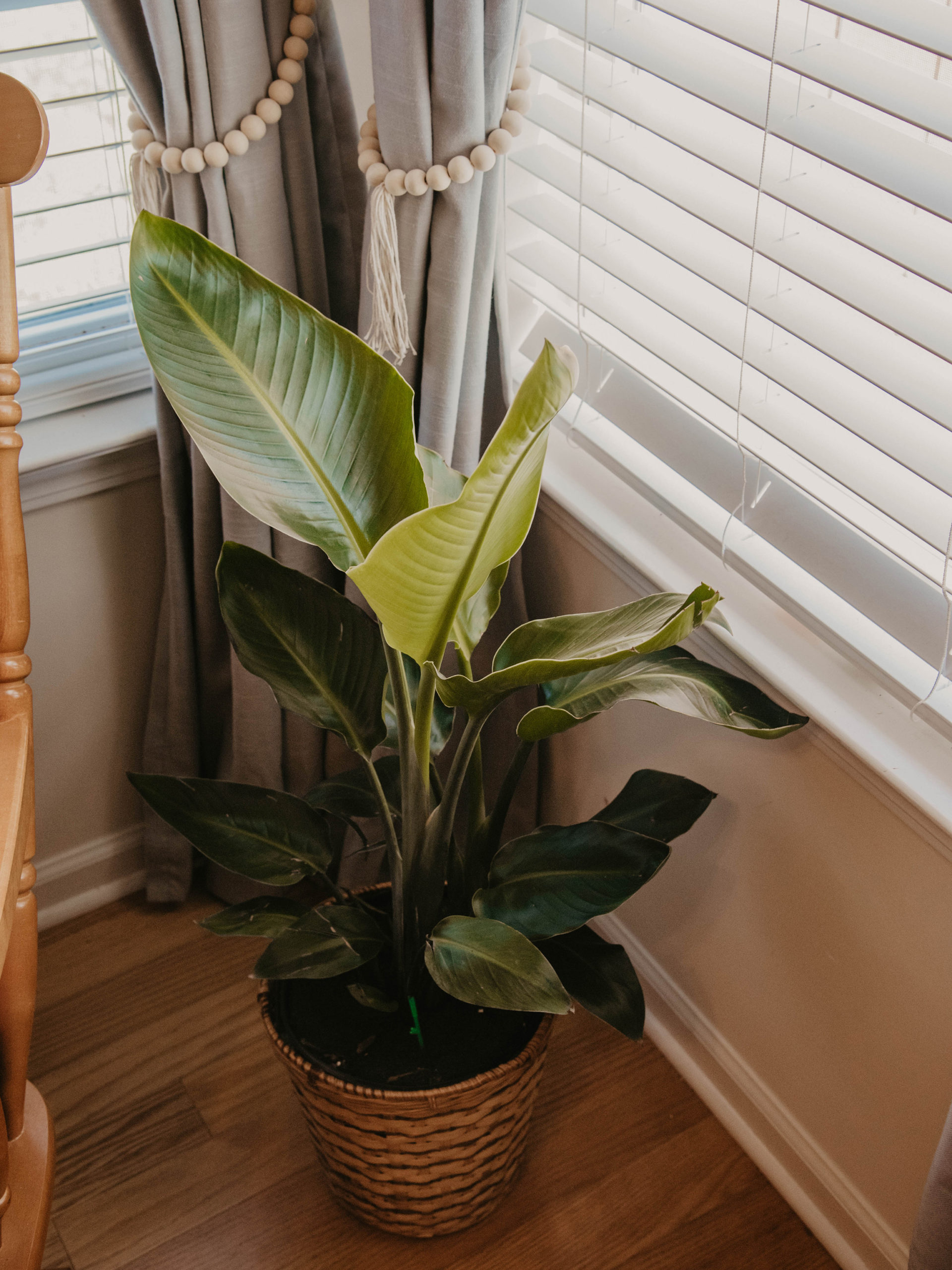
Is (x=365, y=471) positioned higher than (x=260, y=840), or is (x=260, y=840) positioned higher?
(x=365, y=471)

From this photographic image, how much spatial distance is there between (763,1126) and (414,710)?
65 cm

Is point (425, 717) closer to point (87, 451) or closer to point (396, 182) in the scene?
point (396, 182)

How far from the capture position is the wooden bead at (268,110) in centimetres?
113

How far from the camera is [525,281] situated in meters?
1.36

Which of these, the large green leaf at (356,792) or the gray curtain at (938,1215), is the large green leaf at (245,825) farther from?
the gray curtain at (938,1215)

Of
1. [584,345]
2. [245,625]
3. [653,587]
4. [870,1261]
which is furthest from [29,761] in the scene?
[870,1261]

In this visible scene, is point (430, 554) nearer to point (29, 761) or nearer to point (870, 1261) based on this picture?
point (29, 761)

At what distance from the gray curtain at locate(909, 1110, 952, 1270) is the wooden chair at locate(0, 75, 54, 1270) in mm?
625

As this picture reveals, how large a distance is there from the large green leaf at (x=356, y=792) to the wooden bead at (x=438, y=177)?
588mm

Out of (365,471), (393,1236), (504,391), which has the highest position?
(365,471)

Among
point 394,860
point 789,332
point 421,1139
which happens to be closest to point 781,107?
point 789,332

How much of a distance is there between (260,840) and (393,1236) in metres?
0.51

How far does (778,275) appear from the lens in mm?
1010

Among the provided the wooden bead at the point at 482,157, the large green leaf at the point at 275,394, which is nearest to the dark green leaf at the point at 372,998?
the large green leaf at the point at 275,394
